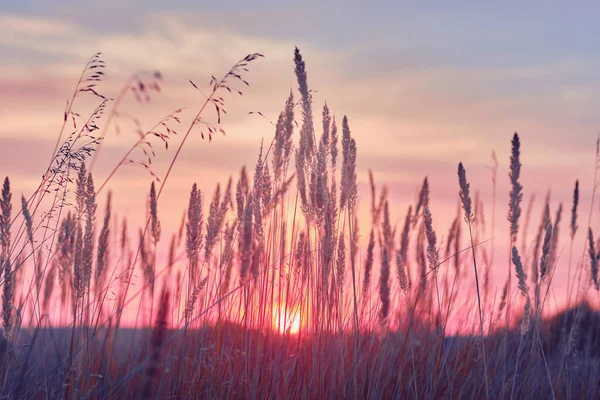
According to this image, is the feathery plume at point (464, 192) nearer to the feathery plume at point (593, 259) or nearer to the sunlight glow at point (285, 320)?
the sunlight glow at point (285, 320)

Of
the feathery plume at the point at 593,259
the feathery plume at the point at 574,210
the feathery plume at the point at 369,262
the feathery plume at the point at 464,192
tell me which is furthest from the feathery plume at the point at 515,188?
the feathery plume at the point at 574,210

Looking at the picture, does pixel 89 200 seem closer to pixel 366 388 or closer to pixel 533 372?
pixel 366 388

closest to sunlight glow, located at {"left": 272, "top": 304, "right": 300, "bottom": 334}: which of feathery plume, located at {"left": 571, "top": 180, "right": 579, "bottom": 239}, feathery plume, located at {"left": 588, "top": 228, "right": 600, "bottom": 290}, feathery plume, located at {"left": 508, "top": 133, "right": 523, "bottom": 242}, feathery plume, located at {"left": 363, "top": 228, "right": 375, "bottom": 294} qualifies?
feathery plume, located at {"left": 363, "top": 228, "right": 375, "bottom": 294}

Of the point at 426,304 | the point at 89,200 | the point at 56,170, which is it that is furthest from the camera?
the point at 426,304

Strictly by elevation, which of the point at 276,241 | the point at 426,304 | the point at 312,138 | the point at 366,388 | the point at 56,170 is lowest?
the point at 366,388

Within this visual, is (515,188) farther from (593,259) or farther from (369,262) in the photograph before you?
(593,259)

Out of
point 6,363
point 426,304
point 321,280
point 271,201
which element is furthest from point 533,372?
point 6,363

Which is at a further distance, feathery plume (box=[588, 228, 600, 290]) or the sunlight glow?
feathery plume (box=[588, 228, 600, 290])

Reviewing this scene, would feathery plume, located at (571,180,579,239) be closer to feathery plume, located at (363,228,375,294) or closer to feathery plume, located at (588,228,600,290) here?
feathery plume, located at (588,228,600,290)

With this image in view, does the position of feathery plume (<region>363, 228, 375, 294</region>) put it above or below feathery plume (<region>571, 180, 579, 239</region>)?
below

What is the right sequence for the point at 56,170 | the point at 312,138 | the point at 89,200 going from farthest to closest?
the point at 312,138 < the point at 56,170 < the point at 89,200

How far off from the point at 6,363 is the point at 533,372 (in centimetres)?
261

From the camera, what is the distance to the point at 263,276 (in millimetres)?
3303

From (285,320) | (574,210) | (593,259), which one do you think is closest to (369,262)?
(285,320)
